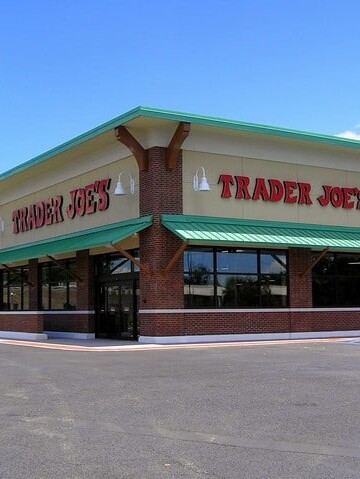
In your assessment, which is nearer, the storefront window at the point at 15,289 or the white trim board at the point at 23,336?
the white trim board at the point at 23,336

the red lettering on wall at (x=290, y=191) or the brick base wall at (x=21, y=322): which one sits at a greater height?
the red lettering on wall at (x=290, y=191)

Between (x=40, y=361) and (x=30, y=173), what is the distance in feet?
46.4

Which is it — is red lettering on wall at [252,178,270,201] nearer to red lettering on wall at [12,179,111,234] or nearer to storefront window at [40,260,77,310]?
red lettering on wall at [12,179,111,234]

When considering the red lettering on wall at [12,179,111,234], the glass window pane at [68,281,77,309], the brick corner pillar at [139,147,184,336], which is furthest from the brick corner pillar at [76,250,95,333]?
the brick corner pillar at [139,147,184,336]

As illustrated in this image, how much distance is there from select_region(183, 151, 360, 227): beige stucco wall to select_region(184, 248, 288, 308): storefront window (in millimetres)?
1377

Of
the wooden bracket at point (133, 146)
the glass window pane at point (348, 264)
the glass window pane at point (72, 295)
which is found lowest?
the glass window pane at point (72, 295)

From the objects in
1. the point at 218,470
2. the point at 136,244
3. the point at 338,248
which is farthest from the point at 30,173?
the point at 218,470

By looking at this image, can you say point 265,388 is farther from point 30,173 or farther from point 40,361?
point 30,173

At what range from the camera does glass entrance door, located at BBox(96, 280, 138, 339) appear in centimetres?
2294

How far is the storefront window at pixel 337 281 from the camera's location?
79.6 ft

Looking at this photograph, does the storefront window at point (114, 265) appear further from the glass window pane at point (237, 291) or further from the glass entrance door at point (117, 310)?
the glass window pane at point (237, 291)

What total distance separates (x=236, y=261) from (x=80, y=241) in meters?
5.51

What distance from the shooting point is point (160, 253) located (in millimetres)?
20750

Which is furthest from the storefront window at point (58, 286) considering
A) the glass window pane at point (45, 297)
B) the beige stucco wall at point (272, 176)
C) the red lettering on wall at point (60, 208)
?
the beige stucco wall at point (272, 176)
